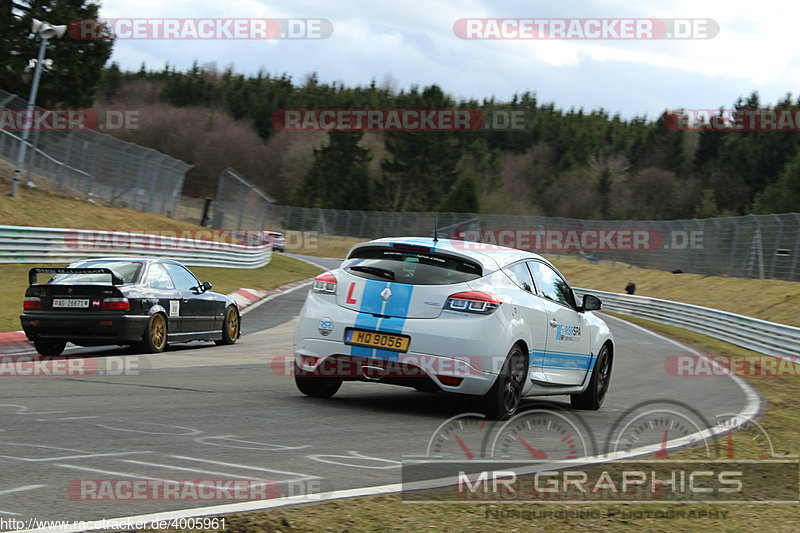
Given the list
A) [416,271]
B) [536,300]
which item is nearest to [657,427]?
[536,300]

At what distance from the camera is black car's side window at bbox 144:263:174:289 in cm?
1350

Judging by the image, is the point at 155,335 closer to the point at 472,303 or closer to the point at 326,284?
the point at 326,284

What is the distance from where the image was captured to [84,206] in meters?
34.5

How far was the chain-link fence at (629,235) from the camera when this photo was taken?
115 feet

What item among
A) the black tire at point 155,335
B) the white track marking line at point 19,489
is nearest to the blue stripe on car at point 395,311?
the white track marking line at point 19,489

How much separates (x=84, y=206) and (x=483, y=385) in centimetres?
2922

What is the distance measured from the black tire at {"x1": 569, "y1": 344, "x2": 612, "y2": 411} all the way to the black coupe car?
5948 millimetres

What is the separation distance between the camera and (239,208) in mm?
51188

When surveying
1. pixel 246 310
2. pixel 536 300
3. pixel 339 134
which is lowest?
pixel 246 310

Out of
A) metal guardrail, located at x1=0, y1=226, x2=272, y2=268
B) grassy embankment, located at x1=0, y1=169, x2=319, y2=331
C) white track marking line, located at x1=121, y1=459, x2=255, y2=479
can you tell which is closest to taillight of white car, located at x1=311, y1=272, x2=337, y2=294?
white track marking line, located at x1=121, y1=459, x2=255, y2=479

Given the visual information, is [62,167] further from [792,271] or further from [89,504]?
[89,504]

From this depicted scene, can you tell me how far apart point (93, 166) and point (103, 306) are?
78.9 feet

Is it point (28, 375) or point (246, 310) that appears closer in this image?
point (28, 375)

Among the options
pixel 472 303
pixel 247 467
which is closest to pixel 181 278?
pixel 472 303
